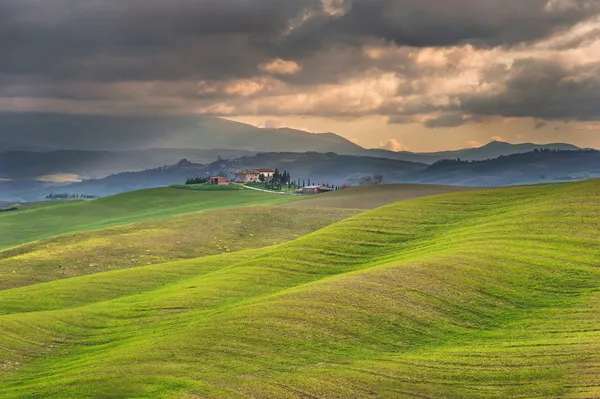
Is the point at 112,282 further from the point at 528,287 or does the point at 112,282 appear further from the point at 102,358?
the point at 528,287

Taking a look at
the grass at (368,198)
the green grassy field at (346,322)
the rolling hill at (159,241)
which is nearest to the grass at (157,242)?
the rolling hill at (159,241)

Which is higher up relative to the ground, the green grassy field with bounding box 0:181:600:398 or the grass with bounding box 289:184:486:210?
the grass with bounding box 289:184:486:210

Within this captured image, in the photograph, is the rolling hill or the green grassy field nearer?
the green grassy field

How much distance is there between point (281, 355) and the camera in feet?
160

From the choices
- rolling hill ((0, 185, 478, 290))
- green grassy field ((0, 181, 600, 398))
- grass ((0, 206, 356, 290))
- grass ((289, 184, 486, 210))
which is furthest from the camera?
grass ((289, 184, 486, 210))

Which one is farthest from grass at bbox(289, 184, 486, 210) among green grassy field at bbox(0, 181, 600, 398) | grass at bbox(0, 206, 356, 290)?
green grassy field at bbox(0, 181, 600, 398)

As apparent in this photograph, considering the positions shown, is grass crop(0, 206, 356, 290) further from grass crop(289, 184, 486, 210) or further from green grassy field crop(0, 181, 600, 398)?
green grassy field crop(0, 181, 600, 398)

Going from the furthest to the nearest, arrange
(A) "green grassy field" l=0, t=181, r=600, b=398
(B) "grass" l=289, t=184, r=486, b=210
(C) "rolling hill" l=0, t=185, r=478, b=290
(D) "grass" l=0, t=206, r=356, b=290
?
(B) "grass" l=289, t=184, r=486, b=210, (C) "rolling hill" l=0, t=185, r=478, b=290, (D) "grass" l=0, t=206, r=356, b=290, (A) "green grassy field" l=0, t=181, r=600, b=398

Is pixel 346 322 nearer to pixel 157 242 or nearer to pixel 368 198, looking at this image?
pixel 157 242

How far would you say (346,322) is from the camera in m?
53.8

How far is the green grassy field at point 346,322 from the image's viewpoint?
4369 centimetres

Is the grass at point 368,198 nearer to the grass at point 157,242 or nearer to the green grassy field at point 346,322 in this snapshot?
the grass at point 157,242

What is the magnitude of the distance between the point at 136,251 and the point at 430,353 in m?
74.4

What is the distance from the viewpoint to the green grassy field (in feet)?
143
